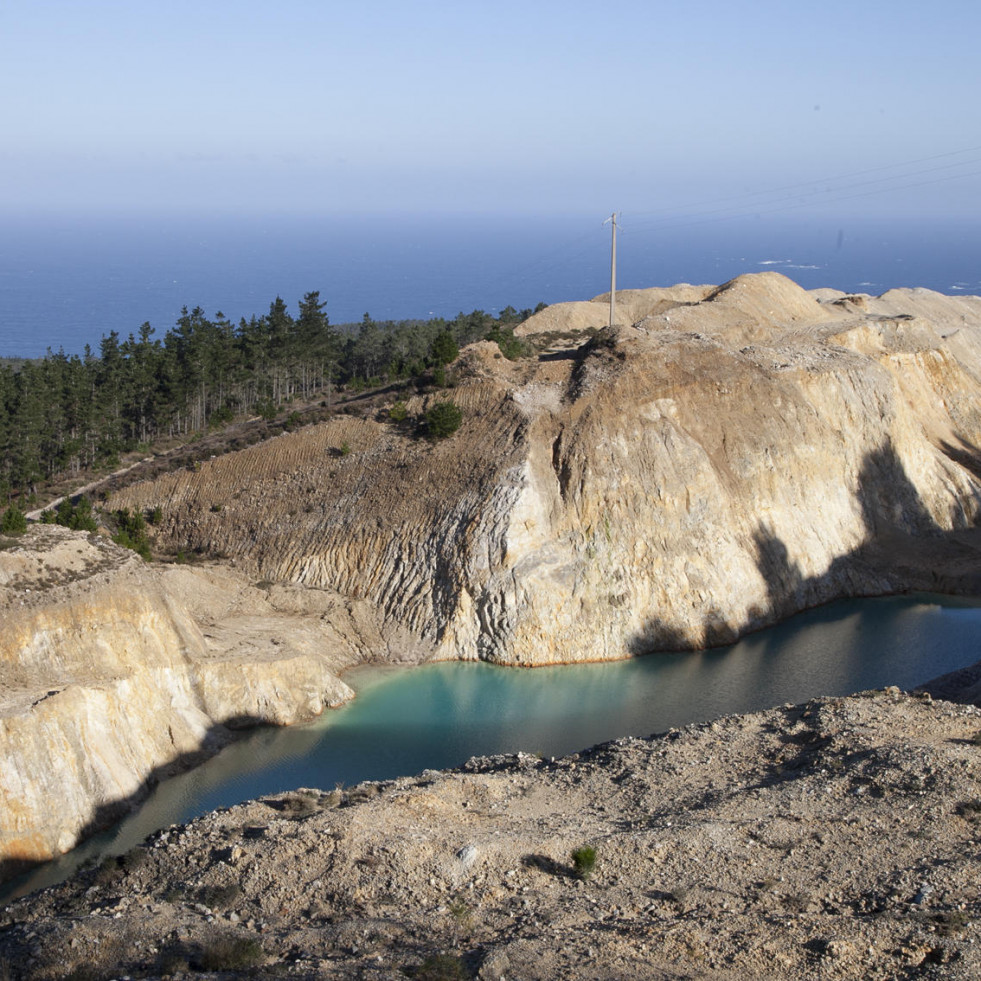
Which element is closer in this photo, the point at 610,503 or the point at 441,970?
the point at 441,970

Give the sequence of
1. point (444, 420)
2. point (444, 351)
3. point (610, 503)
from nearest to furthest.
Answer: point (610, 503), point (444, 420), point (444, 351)

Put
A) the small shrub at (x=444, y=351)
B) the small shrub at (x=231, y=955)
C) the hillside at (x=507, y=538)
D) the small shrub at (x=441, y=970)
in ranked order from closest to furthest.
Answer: the small shrub at (x=441, y=970) → the small shrub at (x=231, y=955) → the hillside at (x=507, y=538) → the small shrub at (x=444, y=351)

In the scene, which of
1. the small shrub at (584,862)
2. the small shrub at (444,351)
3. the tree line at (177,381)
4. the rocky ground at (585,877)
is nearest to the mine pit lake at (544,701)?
the rocky ground at (585,877)

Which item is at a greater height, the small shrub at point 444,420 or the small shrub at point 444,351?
the small shrub at point 444,351

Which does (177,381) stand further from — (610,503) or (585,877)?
(585,877)

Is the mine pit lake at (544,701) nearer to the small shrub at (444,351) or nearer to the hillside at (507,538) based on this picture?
the hillside at (507,538)

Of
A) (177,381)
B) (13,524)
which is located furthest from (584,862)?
(177,381)

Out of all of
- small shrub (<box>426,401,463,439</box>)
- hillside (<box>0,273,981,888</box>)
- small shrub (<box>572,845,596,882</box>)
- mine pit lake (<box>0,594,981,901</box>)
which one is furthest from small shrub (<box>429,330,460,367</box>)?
small shrub (<box>572,845,596,882</box>)
